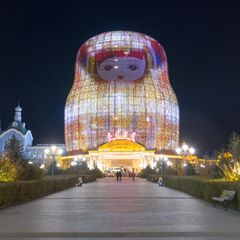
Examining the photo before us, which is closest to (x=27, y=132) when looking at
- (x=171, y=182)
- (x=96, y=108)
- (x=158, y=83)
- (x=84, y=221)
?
(x=96, y=108)

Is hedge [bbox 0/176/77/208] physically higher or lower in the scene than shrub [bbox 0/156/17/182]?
lower

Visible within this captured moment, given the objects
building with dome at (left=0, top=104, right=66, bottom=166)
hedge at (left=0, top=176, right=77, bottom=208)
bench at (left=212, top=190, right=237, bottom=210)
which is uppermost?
building with dome at (left=0, top=104, right=66, bottom=166)

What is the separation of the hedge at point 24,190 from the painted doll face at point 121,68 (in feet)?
277

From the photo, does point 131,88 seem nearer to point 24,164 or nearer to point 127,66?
point 127,66

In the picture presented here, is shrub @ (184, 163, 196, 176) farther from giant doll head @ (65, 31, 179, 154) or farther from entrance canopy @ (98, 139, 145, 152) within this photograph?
giant doll head @ (65, 31, 179, 154)

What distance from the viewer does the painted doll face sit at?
120m

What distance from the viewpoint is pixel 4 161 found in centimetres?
2881

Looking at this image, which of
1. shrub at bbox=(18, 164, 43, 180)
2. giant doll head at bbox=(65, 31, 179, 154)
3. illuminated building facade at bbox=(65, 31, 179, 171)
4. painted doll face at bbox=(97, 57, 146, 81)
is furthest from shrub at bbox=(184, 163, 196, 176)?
painted doll face at bbox=(97, 57, 146, 81)

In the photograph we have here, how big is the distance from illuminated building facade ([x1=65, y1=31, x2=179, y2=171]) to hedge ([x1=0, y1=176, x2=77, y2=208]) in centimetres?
8191

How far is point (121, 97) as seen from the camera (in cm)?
11906

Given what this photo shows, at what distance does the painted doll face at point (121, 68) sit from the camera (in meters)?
120

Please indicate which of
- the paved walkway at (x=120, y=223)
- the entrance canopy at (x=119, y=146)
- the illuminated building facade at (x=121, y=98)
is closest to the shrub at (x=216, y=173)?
the paved walkway at (x=120, y=223)

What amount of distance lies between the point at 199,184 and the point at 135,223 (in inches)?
493

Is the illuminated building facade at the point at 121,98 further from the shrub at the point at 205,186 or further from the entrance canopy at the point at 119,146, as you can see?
the shrub at the point at 205,186
